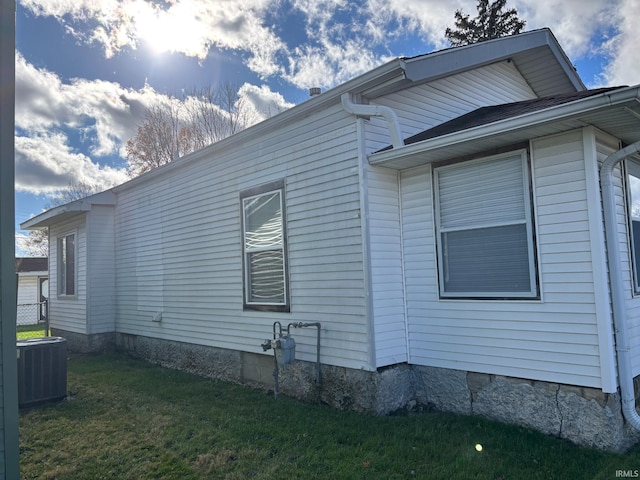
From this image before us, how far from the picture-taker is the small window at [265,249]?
6012 mm

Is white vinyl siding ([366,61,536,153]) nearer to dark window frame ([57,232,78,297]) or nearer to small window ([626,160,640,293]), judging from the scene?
small window ([626,160,640,293])

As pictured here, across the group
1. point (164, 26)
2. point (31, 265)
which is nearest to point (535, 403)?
point (164, 26)

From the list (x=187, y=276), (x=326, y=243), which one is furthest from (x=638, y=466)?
(x=187, y=276)

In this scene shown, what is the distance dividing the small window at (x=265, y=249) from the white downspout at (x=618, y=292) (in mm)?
3588

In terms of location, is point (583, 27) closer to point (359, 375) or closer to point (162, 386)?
point (359, 375)

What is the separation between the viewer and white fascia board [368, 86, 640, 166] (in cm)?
336

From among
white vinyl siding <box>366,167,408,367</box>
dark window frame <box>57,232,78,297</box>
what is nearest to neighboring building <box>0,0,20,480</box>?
white vinyl siding <box>366,167,408,367</box>

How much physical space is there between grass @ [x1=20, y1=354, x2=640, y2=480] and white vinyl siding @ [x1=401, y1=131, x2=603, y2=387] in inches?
24.4

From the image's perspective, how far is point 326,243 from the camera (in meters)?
5.35

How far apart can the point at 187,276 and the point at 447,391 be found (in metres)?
4.94

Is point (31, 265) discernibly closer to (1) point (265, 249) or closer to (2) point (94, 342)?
(2) point (94, 342)

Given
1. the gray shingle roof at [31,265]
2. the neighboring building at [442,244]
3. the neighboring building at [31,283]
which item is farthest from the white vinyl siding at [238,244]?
the gray shingle roof at [31,265]

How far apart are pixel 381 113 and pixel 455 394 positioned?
3102 millimetres

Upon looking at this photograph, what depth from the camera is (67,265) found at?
11.2 metres
